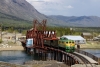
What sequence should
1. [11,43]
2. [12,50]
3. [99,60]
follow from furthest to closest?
[11,43] < [12,50] < [99,60]

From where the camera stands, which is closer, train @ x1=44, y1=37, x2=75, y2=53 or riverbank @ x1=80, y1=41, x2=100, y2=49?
train @ x1=44, y1=37, x2=75, y2=53

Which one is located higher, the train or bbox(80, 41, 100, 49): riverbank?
the train

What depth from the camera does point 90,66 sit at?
6078 centimetres

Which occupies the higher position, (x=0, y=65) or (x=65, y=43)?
(x=65, y=43)

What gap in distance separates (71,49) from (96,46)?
83355 mm

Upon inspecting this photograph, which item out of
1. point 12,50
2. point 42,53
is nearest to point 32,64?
point 42,53

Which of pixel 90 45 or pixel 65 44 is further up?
pixel 65 44

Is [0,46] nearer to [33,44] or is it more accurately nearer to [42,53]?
[33,44]

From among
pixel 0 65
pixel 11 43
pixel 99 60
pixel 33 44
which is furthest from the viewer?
pixel 11 43

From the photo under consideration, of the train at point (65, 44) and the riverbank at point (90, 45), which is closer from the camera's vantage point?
the train at point (65, 44)

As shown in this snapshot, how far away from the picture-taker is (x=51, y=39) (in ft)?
366

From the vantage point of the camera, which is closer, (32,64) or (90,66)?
(90,66)

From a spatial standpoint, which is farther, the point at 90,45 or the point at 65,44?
the point at 90,45

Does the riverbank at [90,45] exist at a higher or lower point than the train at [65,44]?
lower
